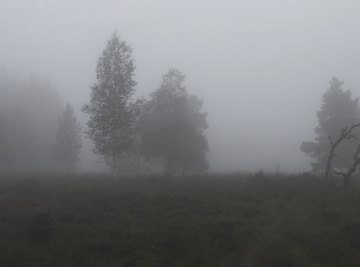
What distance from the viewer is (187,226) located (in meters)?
16.0

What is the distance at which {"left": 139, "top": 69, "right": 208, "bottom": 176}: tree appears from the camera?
123ft

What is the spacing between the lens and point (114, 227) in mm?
16469

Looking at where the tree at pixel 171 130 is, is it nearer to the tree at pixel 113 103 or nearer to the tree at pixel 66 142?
the tree at pixel 113 103

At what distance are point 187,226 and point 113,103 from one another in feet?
55.4

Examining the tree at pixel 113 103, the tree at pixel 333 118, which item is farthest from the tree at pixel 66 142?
the tree at pixel 333 118

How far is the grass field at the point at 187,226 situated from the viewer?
14.2 metres

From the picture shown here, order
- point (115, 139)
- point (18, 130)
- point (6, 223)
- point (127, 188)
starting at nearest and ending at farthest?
1. point (6, 223)
2. point (127, 188)
3. point (115, 139)
4. point (18, 130)

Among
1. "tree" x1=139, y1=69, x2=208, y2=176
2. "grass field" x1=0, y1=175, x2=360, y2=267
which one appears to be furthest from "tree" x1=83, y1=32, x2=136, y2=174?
"grass field" x1=0, y1=175, x2=360, y2=267

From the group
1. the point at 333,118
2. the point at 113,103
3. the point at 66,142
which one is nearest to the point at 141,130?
the point at 113,103

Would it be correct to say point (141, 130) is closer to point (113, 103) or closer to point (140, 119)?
point (140, 119)

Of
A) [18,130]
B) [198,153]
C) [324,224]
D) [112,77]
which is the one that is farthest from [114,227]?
[18,130]

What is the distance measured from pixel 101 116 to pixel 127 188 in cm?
1113

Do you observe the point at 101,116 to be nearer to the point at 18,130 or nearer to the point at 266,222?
the point at 266,222

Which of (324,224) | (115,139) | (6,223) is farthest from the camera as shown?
(115,139)
